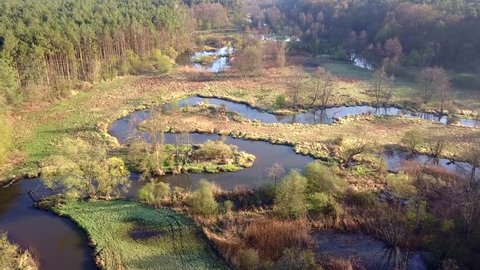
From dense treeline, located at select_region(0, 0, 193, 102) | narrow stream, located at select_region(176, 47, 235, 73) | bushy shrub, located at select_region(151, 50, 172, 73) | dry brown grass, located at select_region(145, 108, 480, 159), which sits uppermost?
dense treeline, located at select_region(0, 0, 193, 102)

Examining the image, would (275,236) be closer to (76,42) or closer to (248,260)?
(248,260)

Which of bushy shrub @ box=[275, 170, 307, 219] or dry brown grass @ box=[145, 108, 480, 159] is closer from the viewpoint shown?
bushy shrub @ box=[275, 170, 307, 219]

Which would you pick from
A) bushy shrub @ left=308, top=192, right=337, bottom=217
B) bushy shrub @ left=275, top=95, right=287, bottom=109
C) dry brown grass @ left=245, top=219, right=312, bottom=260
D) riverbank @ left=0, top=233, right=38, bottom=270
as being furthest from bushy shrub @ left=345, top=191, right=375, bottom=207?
bushy shrub @ left=275, top=95, right=287, bottom=109

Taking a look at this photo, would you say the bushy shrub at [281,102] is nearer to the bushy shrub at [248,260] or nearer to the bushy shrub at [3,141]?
the bushy shrub at [3,141]

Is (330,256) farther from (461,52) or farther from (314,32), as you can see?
(314,32)

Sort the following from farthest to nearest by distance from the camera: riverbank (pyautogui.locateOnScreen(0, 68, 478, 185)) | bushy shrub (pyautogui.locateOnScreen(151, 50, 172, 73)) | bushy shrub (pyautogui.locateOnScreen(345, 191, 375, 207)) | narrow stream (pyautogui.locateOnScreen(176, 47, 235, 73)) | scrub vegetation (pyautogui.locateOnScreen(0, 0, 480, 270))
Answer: narrow stream (pyautogui.locateOnScreen(176, 47, 235, 73))
bushy shrub (pyautogui.locateOnScreen(151, 50, 172, 73))
riverbank (pyautogui.locateOnScreen(0, 68, 478, 185))
bushy shrub (pyautogui.locateOnScreen(345, 191, 375, 207))
scrub vegetation (pyautogui.locateOnScreen(0, 0, 480, 270))

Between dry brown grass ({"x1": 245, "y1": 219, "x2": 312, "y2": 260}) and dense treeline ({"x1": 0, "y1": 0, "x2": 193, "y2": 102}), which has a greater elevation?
dense treeline ({"x1": 0, "y1": 0, "x2": 193, "y2": 102})

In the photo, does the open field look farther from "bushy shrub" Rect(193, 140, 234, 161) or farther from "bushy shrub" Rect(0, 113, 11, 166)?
"bushy shrub" Rect(0, 113, 11, 166)
